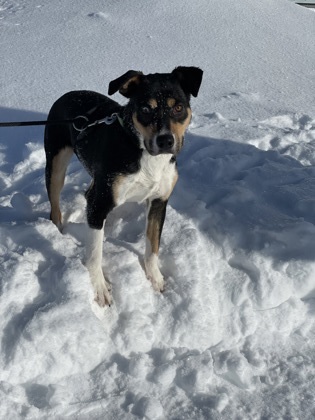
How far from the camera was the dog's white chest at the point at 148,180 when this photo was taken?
324 centimetres

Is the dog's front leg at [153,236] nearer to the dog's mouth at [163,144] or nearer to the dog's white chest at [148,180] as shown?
the dog's white chest at [148,180]

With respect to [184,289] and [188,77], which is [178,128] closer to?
[188,77]

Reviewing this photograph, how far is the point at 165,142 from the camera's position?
2.95 metres

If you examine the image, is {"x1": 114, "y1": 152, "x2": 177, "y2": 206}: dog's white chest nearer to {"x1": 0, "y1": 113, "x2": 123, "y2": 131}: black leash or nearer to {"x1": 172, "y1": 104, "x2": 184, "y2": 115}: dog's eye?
{"x1": 172, "y1": 104, "x2": 184, "y2": 115}: dog's eye

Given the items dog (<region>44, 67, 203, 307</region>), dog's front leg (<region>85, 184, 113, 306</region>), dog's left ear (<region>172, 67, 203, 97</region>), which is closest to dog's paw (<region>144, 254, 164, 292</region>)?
dog (<region>44, 67, 203, 307</region>)

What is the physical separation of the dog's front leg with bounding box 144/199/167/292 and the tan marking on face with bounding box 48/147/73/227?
92 centimetres

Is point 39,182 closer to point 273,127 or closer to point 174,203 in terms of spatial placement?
point 174,203

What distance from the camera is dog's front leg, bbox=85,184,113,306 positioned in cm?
334

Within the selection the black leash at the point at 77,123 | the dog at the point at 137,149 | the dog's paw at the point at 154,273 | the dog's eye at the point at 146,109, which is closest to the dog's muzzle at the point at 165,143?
the dog at the point at 137,149

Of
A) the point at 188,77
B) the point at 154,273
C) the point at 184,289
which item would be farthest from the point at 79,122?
the point at 184,289

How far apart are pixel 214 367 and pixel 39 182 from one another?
2699 mm

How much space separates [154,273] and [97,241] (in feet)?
1.69

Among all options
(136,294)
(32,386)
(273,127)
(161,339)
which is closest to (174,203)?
(136,294)

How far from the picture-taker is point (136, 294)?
3.43 metres
